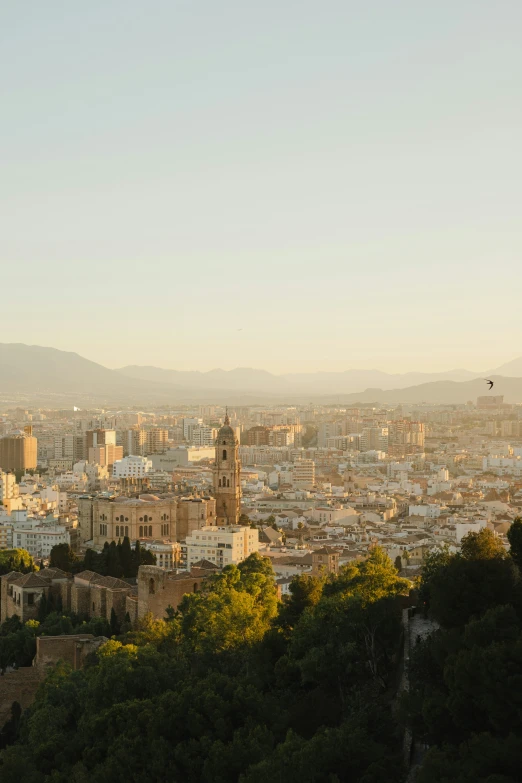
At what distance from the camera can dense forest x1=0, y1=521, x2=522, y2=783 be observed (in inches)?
382

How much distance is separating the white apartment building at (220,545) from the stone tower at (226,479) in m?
4.03

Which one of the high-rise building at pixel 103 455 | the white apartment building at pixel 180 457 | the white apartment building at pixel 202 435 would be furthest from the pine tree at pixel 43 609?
the white apartment building at pixel 202 435

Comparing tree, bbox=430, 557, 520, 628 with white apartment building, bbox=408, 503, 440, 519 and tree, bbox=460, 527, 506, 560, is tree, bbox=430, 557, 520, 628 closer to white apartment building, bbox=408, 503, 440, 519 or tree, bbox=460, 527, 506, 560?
tree, bbox=460, 527, 506, 560

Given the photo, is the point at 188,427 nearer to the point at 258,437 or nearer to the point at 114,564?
the point at 258,437

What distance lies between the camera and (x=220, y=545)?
87.5ft

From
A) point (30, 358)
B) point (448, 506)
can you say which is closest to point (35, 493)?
point (448, 506)

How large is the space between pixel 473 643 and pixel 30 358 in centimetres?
19182

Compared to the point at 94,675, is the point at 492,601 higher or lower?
higher

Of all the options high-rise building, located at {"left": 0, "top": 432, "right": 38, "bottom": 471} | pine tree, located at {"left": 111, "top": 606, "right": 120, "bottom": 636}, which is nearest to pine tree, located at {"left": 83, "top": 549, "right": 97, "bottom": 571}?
pine tree, located at {"left": 111, "top": 606, "right": 120, "bottom": 636}

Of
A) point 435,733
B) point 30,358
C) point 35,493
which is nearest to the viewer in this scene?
point 435,733

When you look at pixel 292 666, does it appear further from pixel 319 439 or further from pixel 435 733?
pixel 319 439

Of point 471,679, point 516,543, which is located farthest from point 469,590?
point 471,679

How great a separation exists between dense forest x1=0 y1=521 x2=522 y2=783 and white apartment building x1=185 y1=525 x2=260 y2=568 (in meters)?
9.73

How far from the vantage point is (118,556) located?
2408 cm
